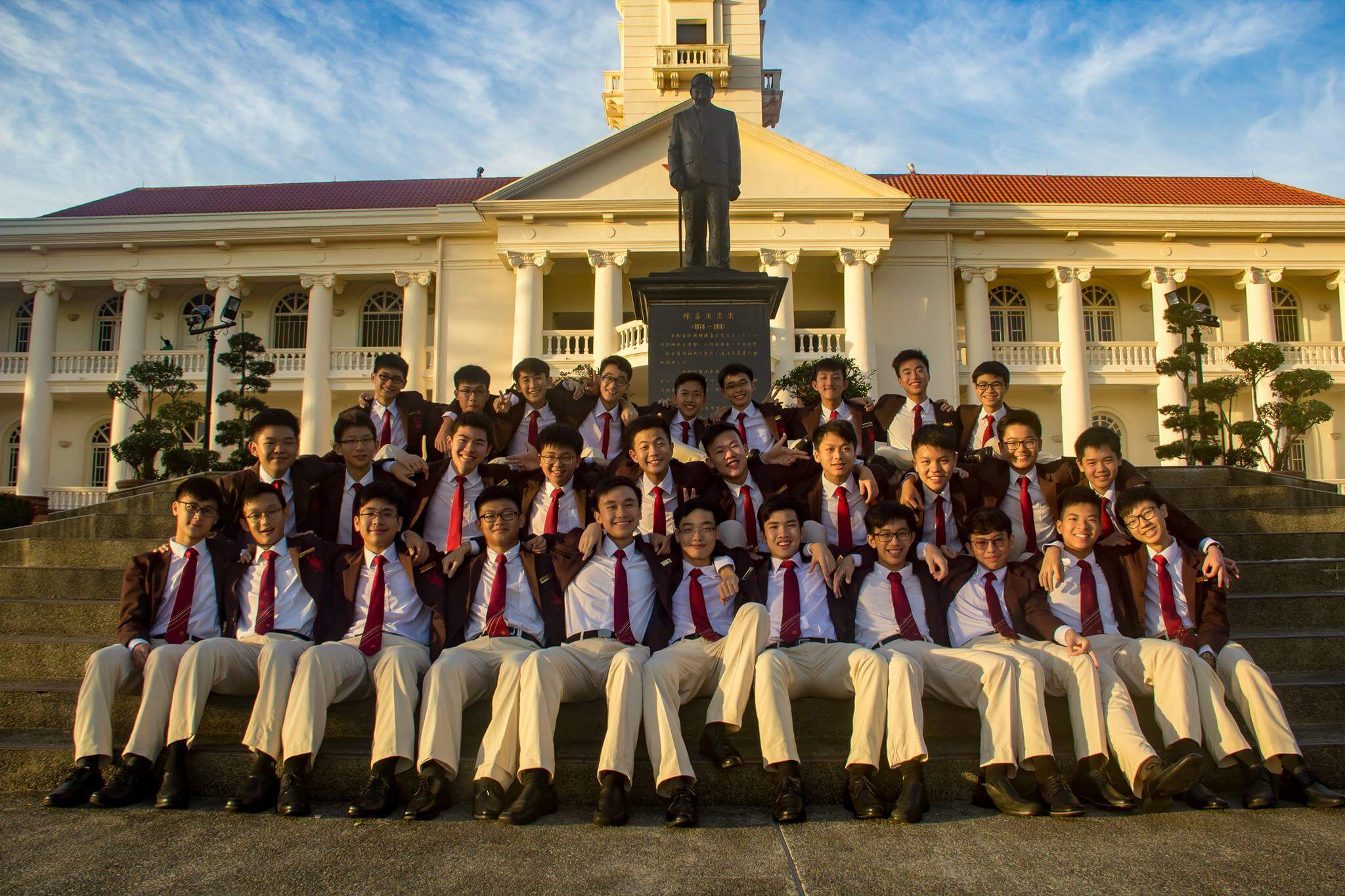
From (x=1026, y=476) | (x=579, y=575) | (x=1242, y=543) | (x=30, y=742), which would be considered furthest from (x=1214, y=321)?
(x=30, y=742)

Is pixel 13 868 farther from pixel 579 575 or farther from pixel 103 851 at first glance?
pixel 579 575

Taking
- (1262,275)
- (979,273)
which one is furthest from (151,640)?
(1262,275)

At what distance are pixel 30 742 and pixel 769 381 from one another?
7774 millimetres

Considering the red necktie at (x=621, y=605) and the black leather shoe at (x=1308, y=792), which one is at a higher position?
the red necktie at (x=621, y=605)

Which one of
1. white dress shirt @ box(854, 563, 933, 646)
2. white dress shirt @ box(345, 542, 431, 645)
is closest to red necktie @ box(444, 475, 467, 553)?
white dress shirt @ box(345, 542, 431, 645)

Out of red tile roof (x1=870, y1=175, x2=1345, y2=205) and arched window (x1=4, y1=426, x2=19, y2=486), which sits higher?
red tile roof (x1=870, y1=175, x2=1345, y2=205)

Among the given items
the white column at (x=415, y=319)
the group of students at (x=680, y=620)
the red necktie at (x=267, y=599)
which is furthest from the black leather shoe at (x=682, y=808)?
the white column at (x=415, y=319)

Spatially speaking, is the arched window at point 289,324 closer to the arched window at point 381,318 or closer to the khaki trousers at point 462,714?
the arched window at point 381,318

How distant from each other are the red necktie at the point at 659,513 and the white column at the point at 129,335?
23.1 metres

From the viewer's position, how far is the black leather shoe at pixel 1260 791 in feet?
11.4

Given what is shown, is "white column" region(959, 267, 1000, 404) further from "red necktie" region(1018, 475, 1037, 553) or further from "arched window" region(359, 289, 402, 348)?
"red necktie" region(1018, 475, 1037, 553)

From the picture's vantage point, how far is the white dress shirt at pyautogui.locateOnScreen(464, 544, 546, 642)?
427cm

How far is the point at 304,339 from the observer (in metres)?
25.1

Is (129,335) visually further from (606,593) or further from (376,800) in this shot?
(376,800)
